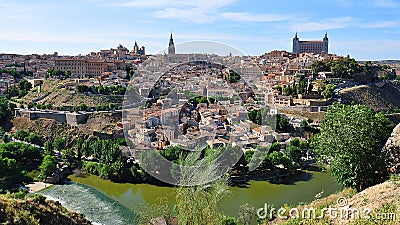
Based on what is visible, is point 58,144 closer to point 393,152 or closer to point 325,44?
point 393,152

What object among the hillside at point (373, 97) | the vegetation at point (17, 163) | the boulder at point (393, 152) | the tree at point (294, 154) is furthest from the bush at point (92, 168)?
the hillside at point (373, 97)

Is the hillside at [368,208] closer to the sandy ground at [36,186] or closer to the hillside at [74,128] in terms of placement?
the sandy ground at [36,186]

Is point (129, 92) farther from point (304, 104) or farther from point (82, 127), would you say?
point (304, 104)

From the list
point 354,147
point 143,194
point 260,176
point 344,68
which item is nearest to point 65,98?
point 143,194

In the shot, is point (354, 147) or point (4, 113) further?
point (4, 113)

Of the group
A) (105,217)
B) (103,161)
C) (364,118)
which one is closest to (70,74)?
(103,161)
